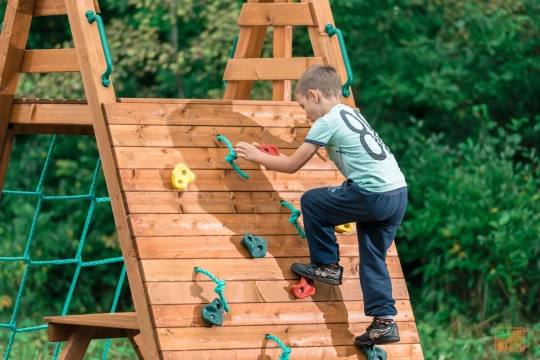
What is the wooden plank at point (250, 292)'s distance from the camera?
131 inches

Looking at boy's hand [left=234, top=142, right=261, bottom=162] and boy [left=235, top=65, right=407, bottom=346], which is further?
boy's hand [left=234, top=142, right=261, bottom=162]

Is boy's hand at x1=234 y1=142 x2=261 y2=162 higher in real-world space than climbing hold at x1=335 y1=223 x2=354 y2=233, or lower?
higher

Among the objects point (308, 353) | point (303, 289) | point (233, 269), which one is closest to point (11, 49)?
point (233, 269)

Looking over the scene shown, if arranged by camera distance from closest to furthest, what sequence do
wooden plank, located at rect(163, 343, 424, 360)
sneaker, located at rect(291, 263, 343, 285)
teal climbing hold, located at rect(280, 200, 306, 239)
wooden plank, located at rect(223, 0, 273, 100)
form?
wooden plank, located at rect(163, 343, 424, 360), sneaker, located at rect(291, 263, 343, 285), teal climbing hold, located at rect(280, 200, 306, 239), wooden plank, located at rect(223, 0, 273, 100)

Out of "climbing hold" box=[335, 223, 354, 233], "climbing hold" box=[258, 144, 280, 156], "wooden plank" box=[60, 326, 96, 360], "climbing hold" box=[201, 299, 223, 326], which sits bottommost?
"wooden plank" box=[60, 326, 96, 360]

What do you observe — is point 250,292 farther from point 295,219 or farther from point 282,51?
point 282,51

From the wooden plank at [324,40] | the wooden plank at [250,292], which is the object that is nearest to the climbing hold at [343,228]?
the wooden plank at [250,292]

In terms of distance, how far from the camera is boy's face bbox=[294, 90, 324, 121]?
368 cm

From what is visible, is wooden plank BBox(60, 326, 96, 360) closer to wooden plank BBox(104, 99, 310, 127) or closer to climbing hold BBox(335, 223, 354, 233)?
wooden plank BBox(104, 99, 310, 127)

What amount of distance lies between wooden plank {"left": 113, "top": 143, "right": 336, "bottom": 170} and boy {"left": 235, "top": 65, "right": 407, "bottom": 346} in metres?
0.18

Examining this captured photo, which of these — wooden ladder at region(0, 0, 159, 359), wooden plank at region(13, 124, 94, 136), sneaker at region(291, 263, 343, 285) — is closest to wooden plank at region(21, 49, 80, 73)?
wooden ladder at region(0, 0, 159, 359)

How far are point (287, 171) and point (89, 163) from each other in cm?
641

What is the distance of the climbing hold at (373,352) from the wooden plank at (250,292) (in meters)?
0.23

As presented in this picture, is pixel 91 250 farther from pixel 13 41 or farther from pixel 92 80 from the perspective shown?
pixel 92 80
